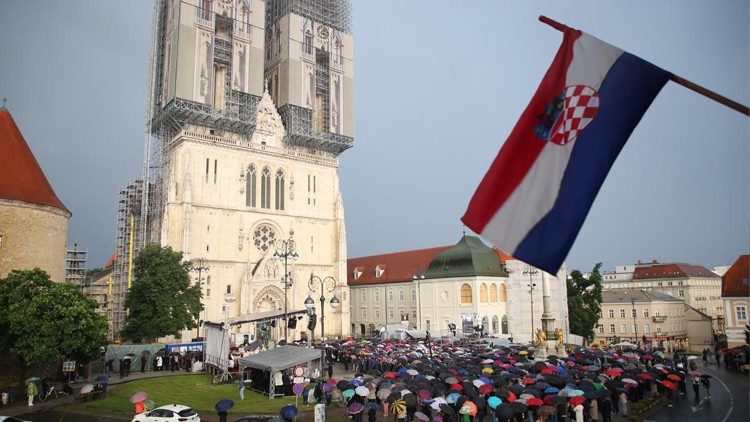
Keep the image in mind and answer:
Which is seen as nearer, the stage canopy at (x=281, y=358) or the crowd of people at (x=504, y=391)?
the crowd of people at (x=504, y=391)

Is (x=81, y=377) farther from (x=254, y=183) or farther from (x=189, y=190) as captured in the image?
(x=254, y=183)

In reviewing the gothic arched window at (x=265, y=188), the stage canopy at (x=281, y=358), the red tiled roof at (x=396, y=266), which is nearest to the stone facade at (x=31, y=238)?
the stage canopy at (x=281, y=358)

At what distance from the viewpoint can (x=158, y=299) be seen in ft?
122

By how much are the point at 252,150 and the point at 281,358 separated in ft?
109

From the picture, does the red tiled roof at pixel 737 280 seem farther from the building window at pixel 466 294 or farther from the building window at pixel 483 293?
the building window at pixel 466 294

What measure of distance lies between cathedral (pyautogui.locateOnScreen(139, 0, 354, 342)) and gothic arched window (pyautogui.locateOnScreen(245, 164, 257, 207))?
0.32 feet

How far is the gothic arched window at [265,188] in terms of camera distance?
2114 inches

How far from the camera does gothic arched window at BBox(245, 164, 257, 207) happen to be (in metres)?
52.6

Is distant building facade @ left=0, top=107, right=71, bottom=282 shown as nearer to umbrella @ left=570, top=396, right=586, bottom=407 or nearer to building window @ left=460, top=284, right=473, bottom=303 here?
umbrella @ left=570, top=396, right=586, bottom=407

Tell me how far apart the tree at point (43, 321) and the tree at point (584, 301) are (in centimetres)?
4312

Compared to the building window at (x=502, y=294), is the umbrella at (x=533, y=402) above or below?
below

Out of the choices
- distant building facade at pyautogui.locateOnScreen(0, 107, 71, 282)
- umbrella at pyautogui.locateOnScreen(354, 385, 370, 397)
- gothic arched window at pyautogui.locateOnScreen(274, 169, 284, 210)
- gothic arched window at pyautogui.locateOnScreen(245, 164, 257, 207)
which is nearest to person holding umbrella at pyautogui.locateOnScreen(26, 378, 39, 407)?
distant building facade at pyautogui.locateOnScreen(0, 107, 71, 282)

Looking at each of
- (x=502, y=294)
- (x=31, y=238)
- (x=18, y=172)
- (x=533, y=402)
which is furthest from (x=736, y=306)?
(x=18, y=172)

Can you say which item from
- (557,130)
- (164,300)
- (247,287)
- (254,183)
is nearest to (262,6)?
(254,183)
